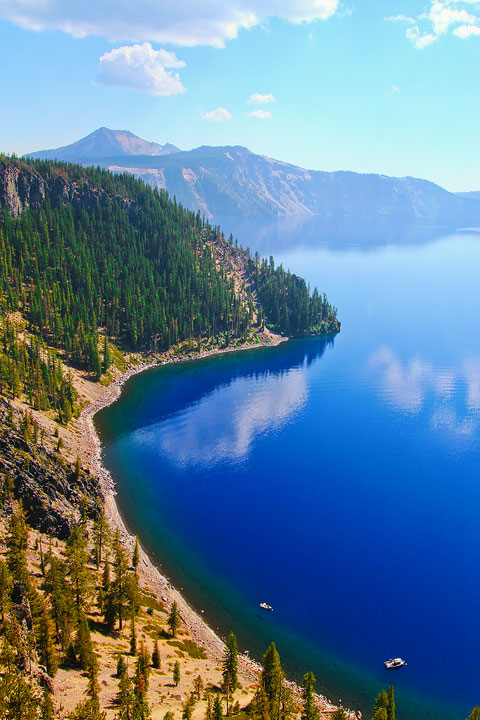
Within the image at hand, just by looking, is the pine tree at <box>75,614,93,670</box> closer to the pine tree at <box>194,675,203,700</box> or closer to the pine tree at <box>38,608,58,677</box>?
the pine tree at <box>38,608,58,677</box>

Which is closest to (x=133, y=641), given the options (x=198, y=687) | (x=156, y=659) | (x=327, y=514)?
(x=156, y=659)

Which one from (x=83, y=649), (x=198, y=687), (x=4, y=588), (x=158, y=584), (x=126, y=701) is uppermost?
(x=4, y=588)

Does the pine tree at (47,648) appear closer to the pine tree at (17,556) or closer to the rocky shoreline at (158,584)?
the pine tree at (17,556)

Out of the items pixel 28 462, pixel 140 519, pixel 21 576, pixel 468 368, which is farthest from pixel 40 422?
pixel 468 368

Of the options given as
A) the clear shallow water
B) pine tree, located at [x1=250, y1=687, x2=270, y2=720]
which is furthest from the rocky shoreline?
pine tree, located at [x1=250, y1=687, x2=270, y2=720]

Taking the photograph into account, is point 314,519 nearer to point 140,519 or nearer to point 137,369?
point 140,519

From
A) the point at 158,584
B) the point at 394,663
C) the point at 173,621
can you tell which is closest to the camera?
the point at 394,663

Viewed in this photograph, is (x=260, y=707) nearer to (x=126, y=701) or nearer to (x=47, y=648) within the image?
(x=126, y=701)
